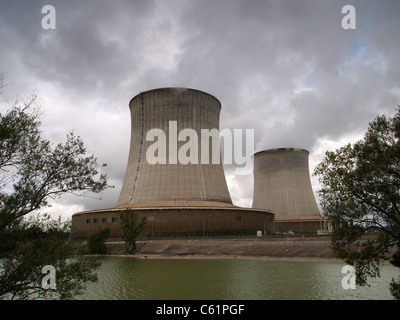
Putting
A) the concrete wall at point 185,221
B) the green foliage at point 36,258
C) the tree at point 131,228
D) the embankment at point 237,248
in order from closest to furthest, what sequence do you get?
the green foliage at point 36,258
the embankment at point 237,248
the tree at point 131,228
the concrete wall at point 185,221

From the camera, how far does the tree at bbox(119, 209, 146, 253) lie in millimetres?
31578

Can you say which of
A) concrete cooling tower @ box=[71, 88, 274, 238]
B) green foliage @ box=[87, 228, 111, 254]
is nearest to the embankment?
green foliage @ box=[87, 228, 111, 254]

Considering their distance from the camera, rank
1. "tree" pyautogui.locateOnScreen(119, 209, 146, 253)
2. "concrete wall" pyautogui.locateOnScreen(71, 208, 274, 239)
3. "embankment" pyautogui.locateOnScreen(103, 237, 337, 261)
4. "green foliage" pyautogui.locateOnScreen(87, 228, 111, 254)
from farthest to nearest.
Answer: "concrete wall" pyautogui.locateOnScreen(71, 208, 274, 239)
"green foliage" pyautogui.locateOnScreen(87, 228, 111, 254)
"tree" pyautogui.locateOnScreen(119, 209, 146, 253)
"embankment" pyautogui.locateOnScreen(103, 237, 337, 261)

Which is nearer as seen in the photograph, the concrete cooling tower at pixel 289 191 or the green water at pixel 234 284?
the green water at pixel 234 284

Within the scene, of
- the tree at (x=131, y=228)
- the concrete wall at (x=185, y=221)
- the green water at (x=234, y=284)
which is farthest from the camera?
the concrete wall at (x=185, y=221)

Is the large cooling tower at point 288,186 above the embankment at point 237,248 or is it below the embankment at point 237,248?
above

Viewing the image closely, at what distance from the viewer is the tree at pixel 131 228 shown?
31578mm

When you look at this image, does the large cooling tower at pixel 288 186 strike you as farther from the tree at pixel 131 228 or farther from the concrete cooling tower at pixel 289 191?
the tree at pixel 131 228

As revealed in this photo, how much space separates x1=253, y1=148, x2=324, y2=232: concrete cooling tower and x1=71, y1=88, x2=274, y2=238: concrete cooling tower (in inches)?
589

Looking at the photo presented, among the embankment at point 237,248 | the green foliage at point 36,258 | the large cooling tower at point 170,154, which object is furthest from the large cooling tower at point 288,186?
the green foliage at point 36,258

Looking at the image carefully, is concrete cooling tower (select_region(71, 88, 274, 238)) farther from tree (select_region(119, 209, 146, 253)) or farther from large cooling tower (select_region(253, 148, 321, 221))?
large cooling tower (select_region(253, 148, 321, 221))

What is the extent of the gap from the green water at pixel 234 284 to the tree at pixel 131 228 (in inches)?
419

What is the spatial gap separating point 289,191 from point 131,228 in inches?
1077

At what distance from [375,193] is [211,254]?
69.8ft
